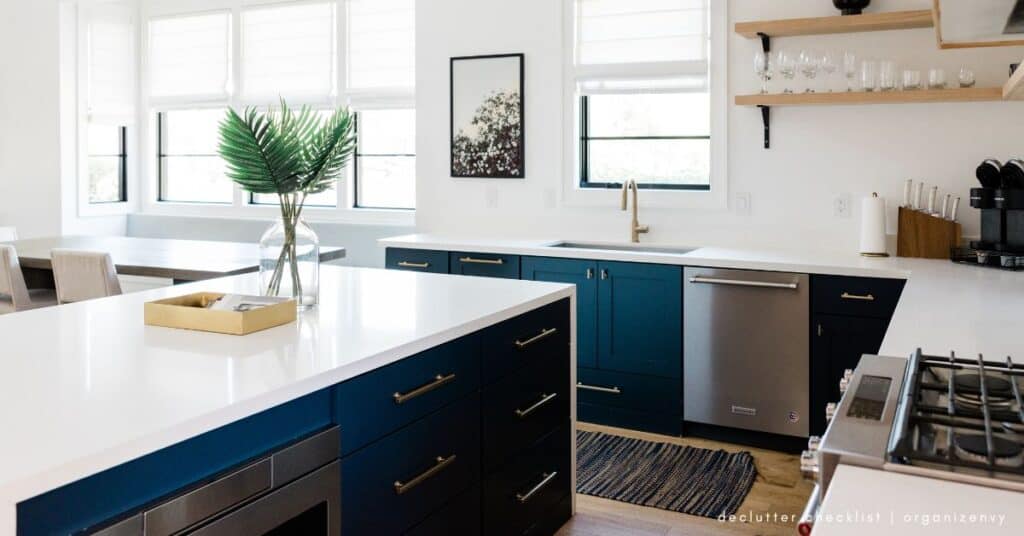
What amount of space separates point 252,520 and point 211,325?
0.69 meters

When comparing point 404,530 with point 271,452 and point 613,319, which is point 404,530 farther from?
point 613,319

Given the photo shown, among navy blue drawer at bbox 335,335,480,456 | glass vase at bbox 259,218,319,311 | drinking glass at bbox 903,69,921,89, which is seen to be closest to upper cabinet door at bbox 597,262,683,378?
drinking glass at bbox 903,69,921,89

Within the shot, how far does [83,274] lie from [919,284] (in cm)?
323

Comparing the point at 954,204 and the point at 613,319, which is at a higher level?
the point at 954,204

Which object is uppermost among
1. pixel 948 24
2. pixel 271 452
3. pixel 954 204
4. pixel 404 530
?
pixel 948 24

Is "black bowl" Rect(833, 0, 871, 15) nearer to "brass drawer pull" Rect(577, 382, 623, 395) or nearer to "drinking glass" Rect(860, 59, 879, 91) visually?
"drinking glass" Rect(860, 59, 879, 91)

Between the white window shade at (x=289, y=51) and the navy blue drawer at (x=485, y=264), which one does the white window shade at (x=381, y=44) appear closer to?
the white window shade at (x=289, y=51)

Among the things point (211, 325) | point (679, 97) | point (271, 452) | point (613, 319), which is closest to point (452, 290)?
point (211, 325)

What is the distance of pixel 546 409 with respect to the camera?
2.85 metres

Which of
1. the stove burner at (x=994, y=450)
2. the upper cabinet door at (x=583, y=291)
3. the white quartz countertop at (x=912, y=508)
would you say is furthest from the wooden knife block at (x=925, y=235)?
the white quartz countertop at (x=912, y=508)

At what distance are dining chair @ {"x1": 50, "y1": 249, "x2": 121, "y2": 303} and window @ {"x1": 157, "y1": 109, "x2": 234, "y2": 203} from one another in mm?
2674

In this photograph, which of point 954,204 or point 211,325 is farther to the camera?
point 954,204

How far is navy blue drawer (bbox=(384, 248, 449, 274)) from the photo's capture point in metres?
4.66

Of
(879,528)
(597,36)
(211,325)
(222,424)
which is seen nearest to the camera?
(879,528)
